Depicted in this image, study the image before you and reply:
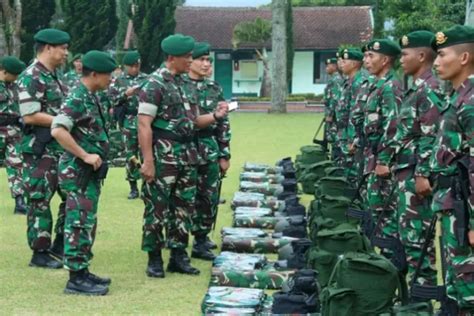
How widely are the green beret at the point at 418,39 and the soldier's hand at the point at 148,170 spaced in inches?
82.3

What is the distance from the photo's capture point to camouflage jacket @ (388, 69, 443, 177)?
5949mm

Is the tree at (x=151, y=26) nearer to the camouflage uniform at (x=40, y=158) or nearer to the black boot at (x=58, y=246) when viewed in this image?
the black boot at (x=58, y=246)

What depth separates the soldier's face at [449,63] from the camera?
15.8 ft

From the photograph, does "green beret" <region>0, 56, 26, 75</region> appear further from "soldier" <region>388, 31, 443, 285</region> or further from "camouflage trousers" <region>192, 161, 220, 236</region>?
"soldier" <region>388, 31, 443, 285</region>

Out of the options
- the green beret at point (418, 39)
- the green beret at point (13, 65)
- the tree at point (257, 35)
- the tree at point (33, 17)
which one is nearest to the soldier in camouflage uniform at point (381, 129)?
the green beret at point (418, 39)

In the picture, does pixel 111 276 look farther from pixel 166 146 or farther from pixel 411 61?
pixel 411 61

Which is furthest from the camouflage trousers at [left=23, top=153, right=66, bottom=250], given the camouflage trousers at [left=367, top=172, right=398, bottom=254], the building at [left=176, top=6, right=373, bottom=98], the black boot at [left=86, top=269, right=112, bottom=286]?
the building at [left=176, top=6, right=373, bottom=98]

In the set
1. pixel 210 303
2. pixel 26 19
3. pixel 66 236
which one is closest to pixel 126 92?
pixel 66 236

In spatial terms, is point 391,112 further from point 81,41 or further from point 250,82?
point 250,82

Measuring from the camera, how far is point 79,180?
655cm

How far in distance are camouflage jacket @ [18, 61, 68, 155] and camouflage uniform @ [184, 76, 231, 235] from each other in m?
1.31

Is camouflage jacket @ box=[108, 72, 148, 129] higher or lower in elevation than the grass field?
higher

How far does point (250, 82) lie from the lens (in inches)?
1725

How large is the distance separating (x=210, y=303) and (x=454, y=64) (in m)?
2.28
